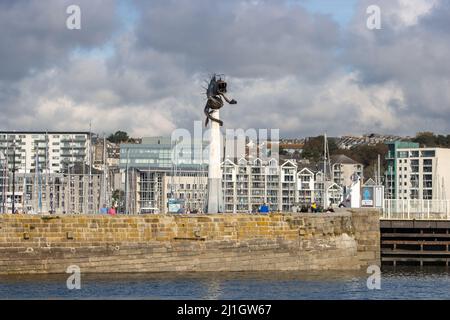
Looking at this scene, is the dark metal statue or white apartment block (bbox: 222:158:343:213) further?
white apartment block (bbox: 222:158:343:213)

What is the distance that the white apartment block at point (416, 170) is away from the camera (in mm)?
151750

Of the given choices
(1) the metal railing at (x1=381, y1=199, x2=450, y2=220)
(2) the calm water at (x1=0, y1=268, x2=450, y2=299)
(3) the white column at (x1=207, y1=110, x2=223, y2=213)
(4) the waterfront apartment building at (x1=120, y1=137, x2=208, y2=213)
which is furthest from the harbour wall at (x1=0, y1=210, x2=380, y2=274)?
(4) the waterfront apartment building at (x1=120, y1=137, x2=208, y2=213)

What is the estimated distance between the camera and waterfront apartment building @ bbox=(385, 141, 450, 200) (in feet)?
498

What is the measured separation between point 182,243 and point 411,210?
78.4 feet

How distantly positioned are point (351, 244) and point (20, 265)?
51.6 ft

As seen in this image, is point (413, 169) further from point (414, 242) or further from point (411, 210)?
point (414, 242)

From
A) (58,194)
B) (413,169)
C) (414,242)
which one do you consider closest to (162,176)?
(58,194)

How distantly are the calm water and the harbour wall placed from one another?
0.67m

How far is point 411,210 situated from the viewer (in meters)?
65.9

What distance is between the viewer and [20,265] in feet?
147

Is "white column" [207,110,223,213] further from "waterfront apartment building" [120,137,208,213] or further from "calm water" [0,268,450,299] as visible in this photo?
"waterfront apartment building" [120,137,208,213]

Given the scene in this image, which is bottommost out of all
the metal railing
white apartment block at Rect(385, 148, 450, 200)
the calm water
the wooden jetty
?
the calm water
